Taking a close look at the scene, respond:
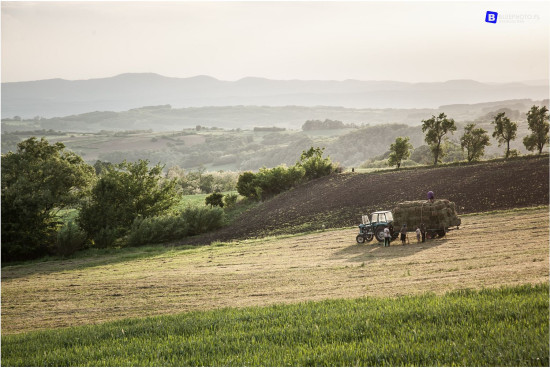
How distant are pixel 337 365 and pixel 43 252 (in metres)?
35.9

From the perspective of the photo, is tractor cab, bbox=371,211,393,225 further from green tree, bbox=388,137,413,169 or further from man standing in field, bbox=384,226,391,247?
green tree, bbox=388,137,413,169

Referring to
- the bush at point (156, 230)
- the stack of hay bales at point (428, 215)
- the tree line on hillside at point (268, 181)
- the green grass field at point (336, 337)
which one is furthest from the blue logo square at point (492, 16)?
the tree line on hillside at point (268, 181)

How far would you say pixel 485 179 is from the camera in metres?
36.2

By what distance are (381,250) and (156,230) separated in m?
21.5

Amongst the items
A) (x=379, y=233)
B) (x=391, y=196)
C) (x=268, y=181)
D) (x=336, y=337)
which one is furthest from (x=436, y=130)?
(x=336, y=337)

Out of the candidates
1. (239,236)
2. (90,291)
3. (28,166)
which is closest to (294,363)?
(90,291)

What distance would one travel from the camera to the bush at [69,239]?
1373 inches


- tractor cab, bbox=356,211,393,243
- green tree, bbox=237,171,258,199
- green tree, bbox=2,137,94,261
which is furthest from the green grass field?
green tree, bbox=237,171,258,199

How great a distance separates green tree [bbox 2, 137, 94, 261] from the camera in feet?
116

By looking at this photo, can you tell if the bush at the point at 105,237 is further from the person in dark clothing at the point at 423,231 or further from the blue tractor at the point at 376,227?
the person in dark clothing at the point at 423,231

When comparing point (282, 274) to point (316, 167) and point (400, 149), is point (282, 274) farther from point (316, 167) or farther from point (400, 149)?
point (400, 149)

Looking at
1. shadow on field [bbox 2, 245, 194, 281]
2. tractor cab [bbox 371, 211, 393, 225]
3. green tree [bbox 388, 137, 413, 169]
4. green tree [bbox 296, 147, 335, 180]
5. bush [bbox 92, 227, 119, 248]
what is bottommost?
shadow on field [bbox 2, 245, 194, 281]

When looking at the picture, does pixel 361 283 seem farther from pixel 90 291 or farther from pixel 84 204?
pixel 84 204

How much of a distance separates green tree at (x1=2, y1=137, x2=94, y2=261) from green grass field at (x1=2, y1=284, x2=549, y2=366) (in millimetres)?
27314
